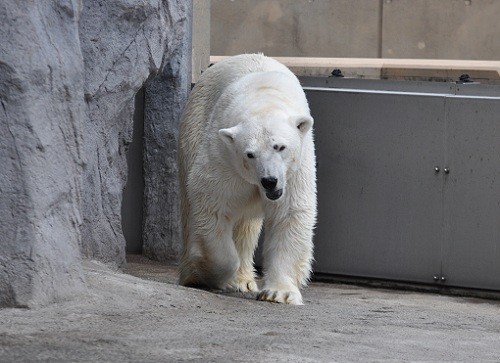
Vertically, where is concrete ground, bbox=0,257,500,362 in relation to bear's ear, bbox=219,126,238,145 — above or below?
below

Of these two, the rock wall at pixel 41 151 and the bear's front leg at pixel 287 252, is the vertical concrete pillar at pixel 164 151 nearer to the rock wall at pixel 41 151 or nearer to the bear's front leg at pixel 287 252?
the bear's front leg at pixel 287 252

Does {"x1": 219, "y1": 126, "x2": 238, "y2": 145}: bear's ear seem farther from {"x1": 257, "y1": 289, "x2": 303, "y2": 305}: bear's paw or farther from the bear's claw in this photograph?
the bear's claw

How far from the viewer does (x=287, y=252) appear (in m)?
7.12

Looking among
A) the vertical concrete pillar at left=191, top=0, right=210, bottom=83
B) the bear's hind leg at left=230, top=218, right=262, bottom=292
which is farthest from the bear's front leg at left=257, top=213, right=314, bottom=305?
the vertical concrete pillar at left=191, top=0, right=210, bottom=83

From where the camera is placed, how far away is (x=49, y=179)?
227 inches

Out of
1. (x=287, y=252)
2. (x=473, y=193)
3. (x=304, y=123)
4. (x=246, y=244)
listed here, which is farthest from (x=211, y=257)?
(x=473, y=193)

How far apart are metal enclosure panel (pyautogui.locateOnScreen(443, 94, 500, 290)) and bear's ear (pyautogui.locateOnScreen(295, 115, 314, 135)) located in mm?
1584

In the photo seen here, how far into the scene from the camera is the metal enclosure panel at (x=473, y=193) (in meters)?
8.16

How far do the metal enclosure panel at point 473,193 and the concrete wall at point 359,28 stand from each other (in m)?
10.4

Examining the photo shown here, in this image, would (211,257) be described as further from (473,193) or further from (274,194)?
(473,193)

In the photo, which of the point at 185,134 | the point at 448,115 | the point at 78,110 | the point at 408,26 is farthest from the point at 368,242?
the point at 408,26

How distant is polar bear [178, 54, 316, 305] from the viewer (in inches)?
268

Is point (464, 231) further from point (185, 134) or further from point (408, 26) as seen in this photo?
point (408, 26)

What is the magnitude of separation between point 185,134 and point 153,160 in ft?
5.53
